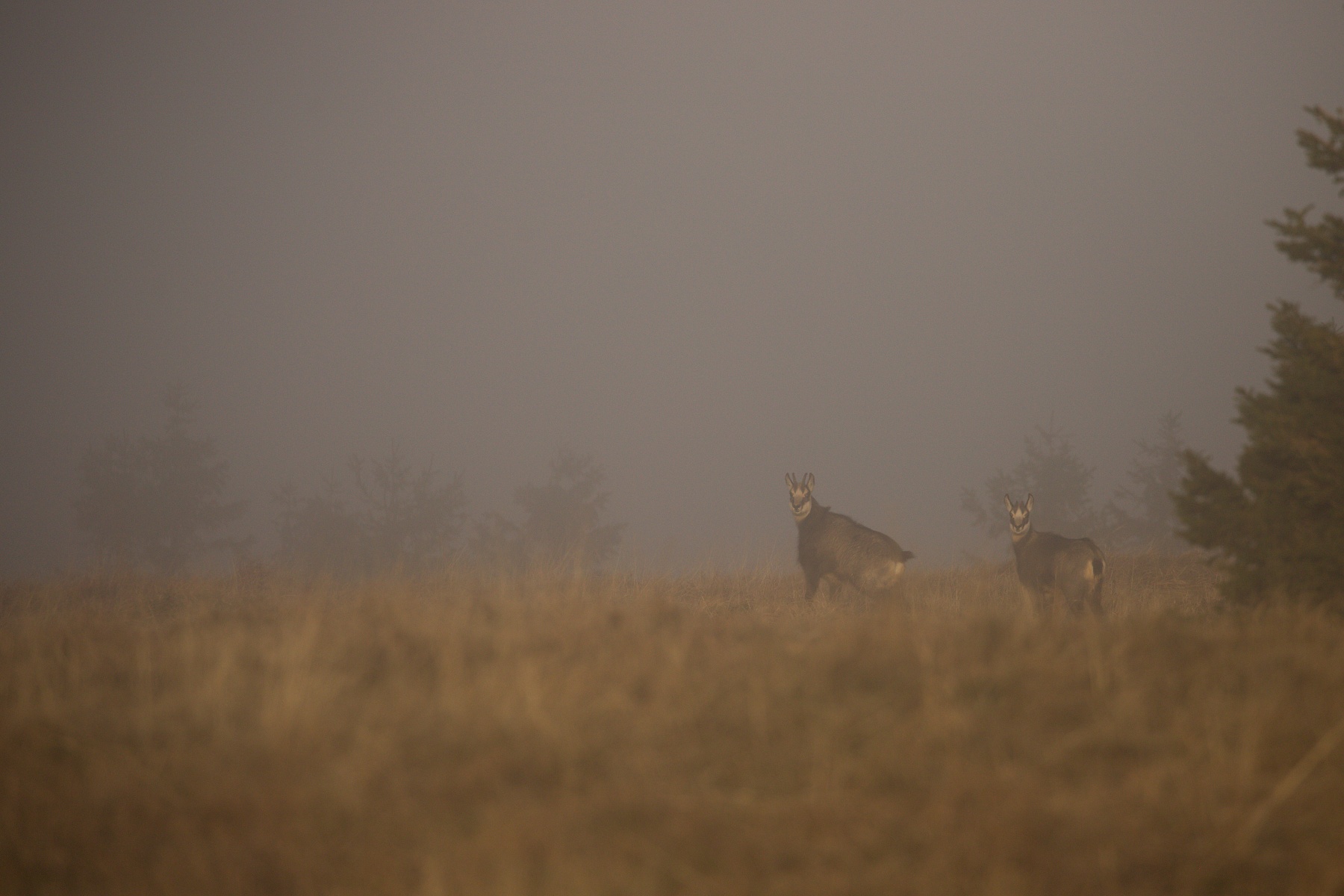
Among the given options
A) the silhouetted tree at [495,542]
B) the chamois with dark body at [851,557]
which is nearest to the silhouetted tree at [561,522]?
the silhouetted tree at [495,542]

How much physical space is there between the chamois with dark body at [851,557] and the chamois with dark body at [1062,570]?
1.95 m

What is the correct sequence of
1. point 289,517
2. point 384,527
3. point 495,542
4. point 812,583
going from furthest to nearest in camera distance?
point 289,517
point 384,527
point 495,542
point 812,583

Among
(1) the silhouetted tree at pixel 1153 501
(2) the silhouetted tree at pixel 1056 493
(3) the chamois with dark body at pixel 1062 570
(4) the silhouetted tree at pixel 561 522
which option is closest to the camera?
(3) the chamois with dark body at pixel 1062 570

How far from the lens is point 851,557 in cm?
1119

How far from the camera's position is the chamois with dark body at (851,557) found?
11000mm

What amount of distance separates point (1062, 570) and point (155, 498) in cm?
3292

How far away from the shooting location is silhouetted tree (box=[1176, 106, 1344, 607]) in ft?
19.2

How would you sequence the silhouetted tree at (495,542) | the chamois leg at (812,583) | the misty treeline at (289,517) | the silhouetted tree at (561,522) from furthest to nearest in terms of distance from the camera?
1. the silhouetted tree at (561,522)
2. the misty treeline at (289,517)
3. the silhouetted tree at (495,542)
4. the chamois leg at (812,583)

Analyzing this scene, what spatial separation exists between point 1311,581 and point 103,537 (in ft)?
118

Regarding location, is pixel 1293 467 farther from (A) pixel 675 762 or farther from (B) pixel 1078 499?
(B) pixel 1078 499

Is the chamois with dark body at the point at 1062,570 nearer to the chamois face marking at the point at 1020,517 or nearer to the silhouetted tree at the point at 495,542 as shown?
the chamois face marking at the point at 1020,517

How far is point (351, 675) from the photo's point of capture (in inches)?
162

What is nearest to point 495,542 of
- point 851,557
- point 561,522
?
point 561,522

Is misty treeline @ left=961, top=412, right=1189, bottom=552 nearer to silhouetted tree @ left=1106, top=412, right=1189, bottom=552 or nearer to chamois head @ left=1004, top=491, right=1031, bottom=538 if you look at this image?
silhouetted tree @ left=1106, top=412, right=1189, bottom=552
